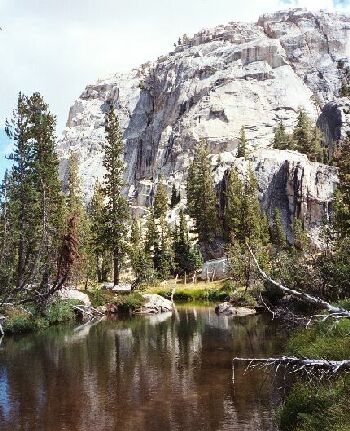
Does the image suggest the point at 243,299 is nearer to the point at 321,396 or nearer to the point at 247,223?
the point at 247,223

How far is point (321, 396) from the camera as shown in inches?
487

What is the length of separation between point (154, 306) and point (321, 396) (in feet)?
131

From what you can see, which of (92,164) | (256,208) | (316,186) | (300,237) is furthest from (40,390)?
(92,164)

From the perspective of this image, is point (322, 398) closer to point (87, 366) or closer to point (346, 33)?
point (87, 366)

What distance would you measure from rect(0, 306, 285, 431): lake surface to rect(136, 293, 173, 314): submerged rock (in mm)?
13906

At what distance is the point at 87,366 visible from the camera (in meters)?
24.5

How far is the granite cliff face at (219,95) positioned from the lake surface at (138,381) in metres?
96.9

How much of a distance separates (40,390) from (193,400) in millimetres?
6784

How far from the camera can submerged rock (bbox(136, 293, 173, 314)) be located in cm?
5078

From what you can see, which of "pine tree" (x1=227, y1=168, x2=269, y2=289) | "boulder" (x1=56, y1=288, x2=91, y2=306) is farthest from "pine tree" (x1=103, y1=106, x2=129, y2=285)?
"pine tree" (x1=227, y1=168, x2=269, y2=289)

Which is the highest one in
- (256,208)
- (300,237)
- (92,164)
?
(92,164)

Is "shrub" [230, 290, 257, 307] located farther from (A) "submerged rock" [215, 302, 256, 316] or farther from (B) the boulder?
(B) the boulder

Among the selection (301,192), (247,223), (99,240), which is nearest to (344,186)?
(247,223)

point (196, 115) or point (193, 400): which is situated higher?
point (196, 115)
